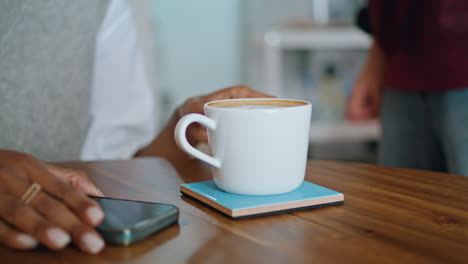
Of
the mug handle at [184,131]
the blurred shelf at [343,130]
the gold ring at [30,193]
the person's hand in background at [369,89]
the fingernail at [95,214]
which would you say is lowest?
the blurred shelf at [343,130]

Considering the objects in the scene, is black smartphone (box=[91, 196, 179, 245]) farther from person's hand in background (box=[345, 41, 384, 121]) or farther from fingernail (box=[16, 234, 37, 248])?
person's hand in background (box=[345, 41, 384, 121])

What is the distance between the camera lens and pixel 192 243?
36cm

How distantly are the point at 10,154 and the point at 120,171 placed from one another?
21cm

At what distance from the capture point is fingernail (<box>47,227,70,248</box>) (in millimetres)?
335

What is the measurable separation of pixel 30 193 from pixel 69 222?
0.06 metres

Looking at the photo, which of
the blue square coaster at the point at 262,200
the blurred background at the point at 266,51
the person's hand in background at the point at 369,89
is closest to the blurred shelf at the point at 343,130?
the blurred background at the point at 266,51

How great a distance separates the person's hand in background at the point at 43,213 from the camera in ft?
1.11

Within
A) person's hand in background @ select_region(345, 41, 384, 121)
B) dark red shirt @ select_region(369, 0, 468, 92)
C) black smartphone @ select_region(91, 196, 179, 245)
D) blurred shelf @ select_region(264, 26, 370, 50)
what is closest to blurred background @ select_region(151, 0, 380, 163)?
blurred shelf @ select_region(264, 26, 370, 50)

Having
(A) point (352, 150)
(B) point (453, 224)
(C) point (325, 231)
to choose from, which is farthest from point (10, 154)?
(A) point (352, 150)

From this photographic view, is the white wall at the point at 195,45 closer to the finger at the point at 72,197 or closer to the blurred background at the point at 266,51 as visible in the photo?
the blurred background at the point at 266,51

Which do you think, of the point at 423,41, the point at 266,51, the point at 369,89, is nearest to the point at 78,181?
the point at 423,41

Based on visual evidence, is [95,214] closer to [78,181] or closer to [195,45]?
[78,181]

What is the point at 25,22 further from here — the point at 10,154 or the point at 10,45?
the point at 10,154

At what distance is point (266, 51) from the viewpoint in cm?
266
